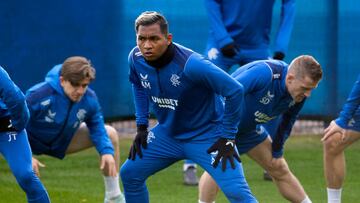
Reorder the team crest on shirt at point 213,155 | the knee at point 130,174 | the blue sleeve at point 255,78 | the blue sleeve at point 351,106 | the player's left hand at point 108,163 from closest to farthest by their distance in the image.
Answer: the team crest on shirt at point 213,155
the knee at point 130,174
the blue sleeve at point 255,78
the blue sleeve at point 351,106
the player's left hand at point 108,163

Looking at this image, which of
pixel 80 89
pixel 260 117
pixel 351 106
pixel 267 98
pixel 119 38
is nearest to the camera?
pixel 267 98

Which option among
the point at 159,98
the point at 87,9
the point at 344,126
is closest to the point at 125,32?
the point at 87,9

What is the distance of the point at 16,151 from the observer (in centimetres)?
762

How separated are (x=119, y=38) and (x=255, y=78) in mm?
5214

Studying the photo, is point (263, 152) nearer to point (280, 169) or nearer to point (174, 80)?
point (280, 169)

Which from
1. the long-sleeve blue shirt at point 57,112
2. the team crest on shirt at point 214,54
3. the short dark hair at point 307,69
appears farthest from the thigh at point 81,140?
the short dark hair at point 307,69

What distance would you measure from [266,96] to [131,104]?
202 inches

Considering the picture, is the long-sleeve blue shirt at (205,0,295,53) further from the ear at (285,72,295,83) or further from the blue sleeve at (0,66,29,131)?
the blue sleeve at (0,66,29,131)

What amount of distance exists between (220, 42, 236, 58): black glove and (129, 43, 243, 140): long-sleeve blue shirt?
2672mm

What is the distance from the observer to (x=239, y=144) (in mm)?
8047

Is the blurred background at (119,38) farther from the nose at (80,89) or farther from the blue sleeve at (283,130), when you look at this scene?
the blue sleeve at (283,130)

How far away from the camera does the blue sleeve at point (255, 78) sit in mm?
7594

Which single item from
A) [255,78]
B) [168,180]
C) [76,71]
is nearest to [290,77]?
[255,78]

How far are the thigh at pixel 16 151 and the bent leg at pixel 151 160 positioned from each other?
0.76 meters
